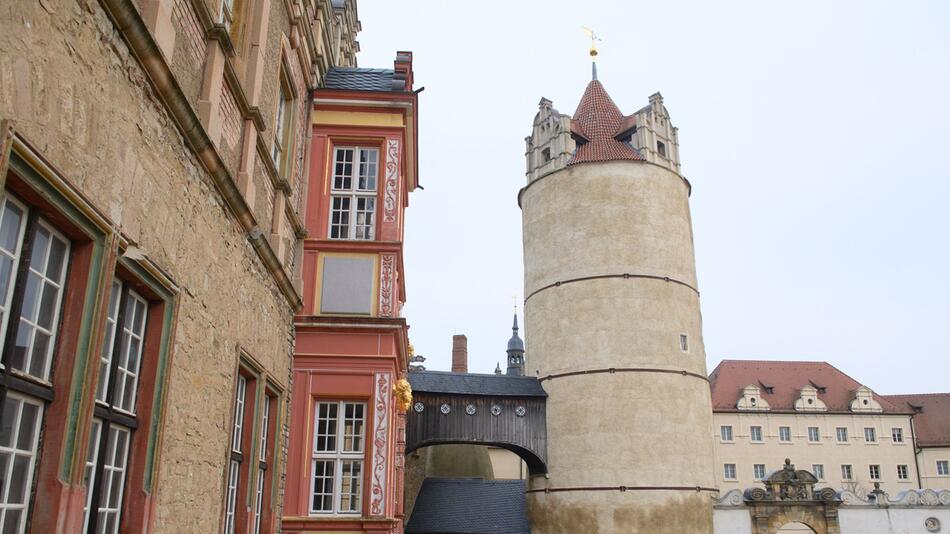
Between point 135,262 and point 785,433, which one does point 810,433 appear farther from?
point 135,262

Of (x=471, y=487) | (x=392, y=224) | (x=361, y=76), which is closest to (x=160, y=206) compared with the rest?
(x=392, y=224)

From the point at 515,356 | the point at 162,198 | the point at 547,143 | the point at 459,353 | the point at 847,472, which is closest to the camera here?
the point at 162,198

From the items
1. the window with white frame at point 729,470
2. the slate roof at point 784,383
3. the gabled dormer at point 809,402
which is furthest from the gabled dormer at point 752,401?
the window with white frame at point 729,470

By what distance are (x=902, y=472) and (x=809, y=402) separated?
5.62 meters

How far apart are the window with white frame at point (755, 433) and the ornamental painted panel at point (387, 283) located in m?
34.2

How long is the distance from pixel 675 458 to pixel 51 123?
61.9ft

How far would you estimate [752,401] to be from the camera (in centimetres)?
3966

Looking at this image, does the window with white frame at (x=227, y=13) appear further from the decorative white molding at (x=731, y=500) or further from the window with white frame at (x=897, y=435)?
the window with white frame at (x=897, y=435)

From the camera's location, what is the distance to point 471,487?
25.7 meters

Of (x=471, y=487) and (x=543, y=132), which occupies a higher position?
(x=543, y=132)

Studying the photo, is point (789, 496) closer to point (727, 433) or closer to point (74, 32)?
point (727, 433)

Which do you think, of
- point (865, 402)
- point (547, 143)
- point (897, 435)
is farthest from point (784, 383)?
point (547, 143)

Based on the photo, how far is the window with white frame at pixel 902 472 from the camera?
39.2 metres

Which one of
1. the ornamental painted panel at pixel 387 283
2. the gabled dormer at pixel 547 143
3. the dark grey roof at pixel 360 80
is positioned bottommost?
the ornamental painted panel at pixel 387 283
